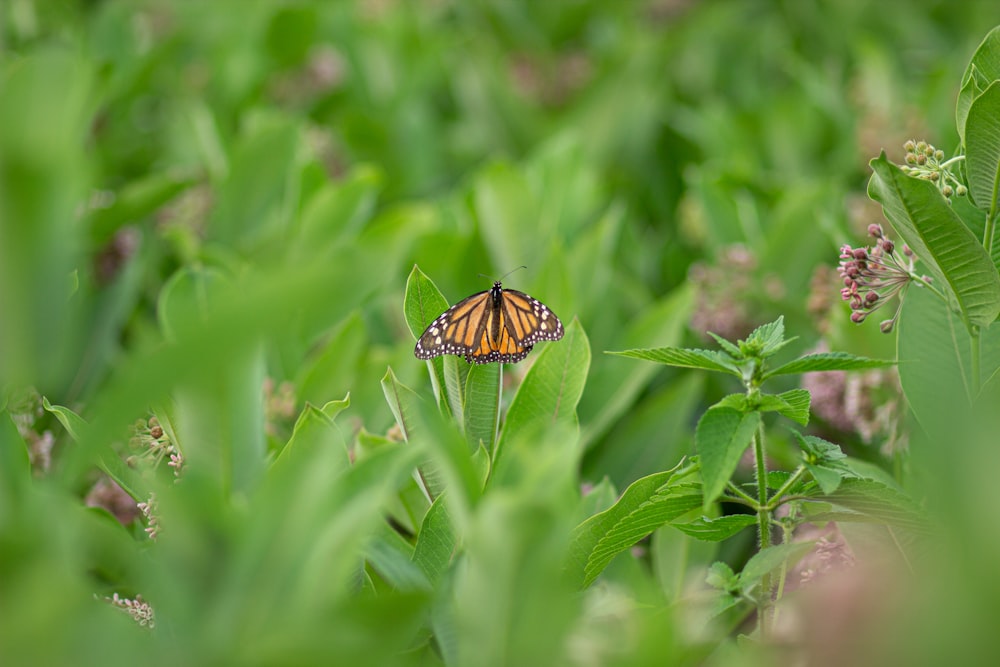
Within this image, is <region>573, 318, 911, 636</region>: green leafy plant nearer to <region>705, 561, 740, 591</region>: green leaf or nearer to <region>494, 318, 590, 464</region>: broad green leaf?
<region>705, 561, 740, 591</region>: green leaf

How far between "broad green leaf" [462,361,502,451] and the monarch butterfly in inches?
0.9

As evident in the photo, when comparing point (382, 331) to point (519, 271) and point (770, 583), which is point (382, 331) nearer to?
point (519, 271)

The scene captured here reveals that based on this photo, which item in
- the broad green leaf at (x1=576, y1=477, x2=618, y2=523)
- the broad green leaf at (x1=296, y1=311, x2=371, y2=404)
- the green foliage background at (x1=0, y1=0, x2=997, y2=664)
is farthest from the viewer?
the broad green leaf at (x1=296, y1=311, x2=371, y2=404)

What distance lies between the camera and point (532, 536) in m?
0.91

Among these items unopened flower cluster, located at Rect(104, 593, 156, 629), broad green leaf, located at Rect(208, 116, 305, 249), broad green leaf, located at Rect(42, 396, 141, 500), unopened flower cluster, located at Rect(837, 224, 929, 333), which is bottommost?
unopened flower cluster, located at Rect(837, 224, 929, 333)

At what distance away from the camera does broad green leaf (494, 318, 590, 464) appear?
151 cm

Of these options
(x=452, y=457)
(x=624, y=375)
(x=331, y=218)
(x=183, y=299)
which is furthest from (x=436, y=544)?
(x=331, y=218)

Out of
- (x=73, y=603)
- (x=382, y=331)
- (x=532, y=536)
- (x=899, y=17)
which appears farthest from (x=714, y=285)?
(x=899, y=17)

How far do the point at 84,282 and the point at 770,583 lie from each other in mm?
1790

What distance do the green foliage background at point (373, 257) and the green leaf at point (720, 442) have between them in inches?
6.5

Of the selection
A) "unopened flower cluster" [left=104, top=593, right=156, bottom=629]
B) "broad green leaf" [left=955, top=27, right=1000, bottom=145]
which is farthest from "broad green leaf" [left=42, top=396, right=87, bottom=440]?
"broad green leaf" [left=955, top=27, right=1000, bottom=145]

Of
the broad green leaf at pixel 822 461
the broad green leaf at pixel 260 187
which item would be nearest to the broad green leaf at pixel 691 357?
the broad green leaf at pixel 822 461

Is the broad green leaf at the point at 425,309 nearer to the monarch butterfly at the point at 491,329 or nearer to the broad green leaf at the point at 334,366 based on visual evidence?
the monarch butterfly at the point at 491,329

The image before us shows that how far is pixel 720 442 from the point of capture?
1.18 m
